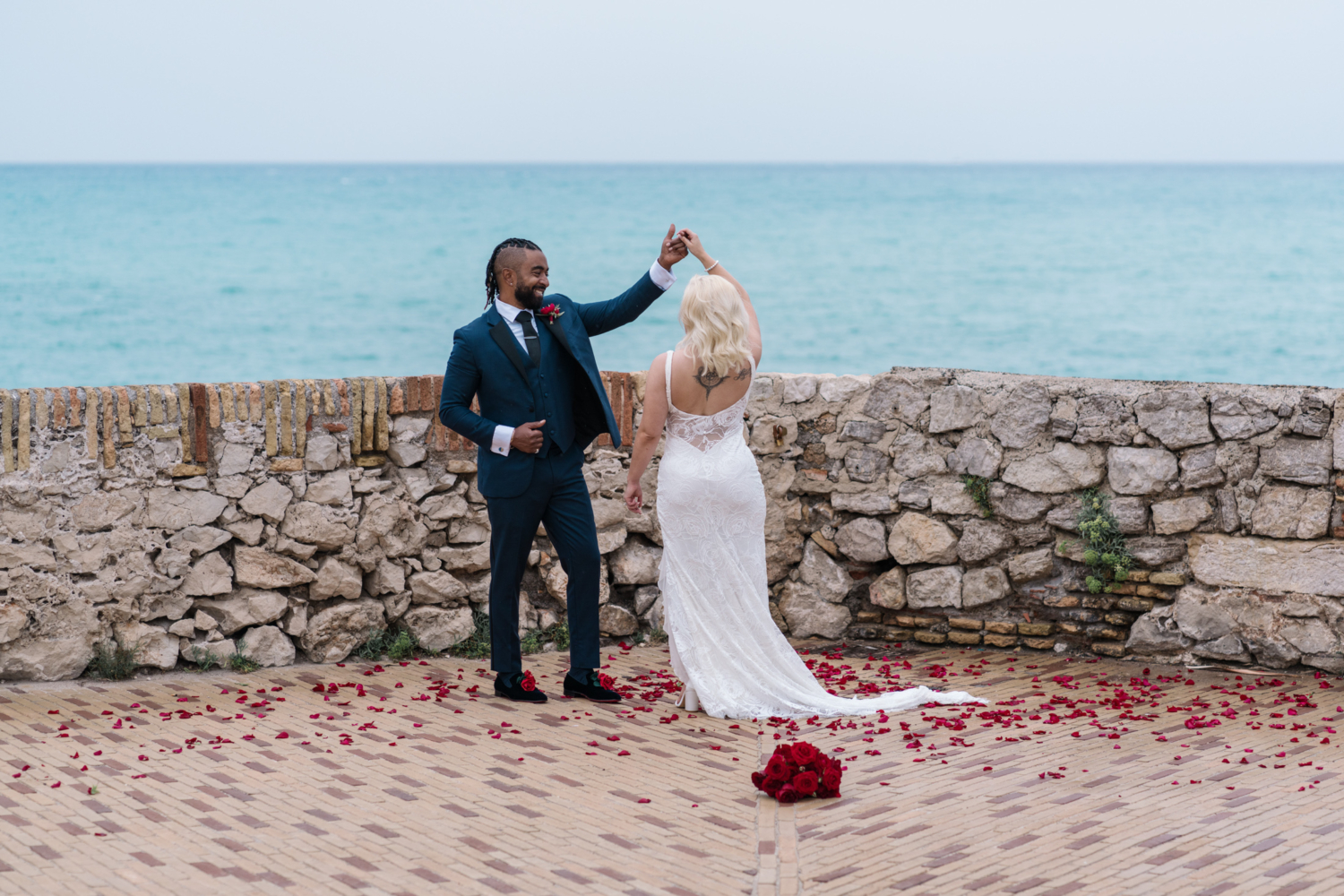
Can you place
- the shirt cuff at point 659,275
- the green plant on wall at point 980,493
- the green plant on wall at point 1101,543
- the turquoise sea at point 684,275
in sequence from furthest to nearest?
the turquoise sea at point 684,275
the green plant on wall at point 980,493
the green plant on wall at point 1101,543
the shirt cuff at point 659,275

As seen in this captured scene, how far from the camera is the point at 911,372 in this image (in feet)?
19.1

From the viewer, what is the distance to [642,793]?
12.7 ft

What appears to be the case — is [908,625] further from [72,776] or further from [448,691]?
[72,776]

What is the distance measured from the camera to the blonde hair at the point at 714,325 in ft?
15.0

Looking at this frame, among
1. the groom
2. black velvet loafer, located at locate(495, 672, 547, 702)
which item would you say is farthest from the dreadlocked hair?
black velvet loafer, located at locate(495, 672, 547, 702)

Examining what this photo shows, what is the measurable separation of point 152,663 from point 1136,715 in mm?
3923

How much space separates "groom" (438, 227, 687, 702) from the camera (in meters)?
4.83

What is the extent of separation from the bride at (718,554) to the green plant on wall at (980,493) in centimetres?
112

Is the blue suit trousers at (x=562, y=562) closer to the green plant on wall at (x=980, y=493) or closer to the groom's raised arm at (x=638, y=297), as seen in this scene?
the groom's raised arm at (x=638, y=297)

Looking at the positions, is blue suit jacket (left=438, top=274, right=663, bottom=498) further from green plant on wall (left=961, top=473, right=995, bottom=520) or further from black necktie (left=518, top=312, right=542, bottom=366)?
green plant on wall (left=961, top=473, right=995, bottom=520)

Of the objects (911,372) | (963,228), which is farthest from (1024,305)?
(911,372)

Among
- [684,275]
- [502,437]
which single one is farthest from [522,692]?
[684,275]

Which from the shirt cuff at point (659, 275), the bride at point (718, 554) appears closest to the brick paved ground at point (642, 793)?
the bride at point (718, 554)

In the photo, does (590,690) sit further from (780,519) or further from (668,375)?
(780,519)
